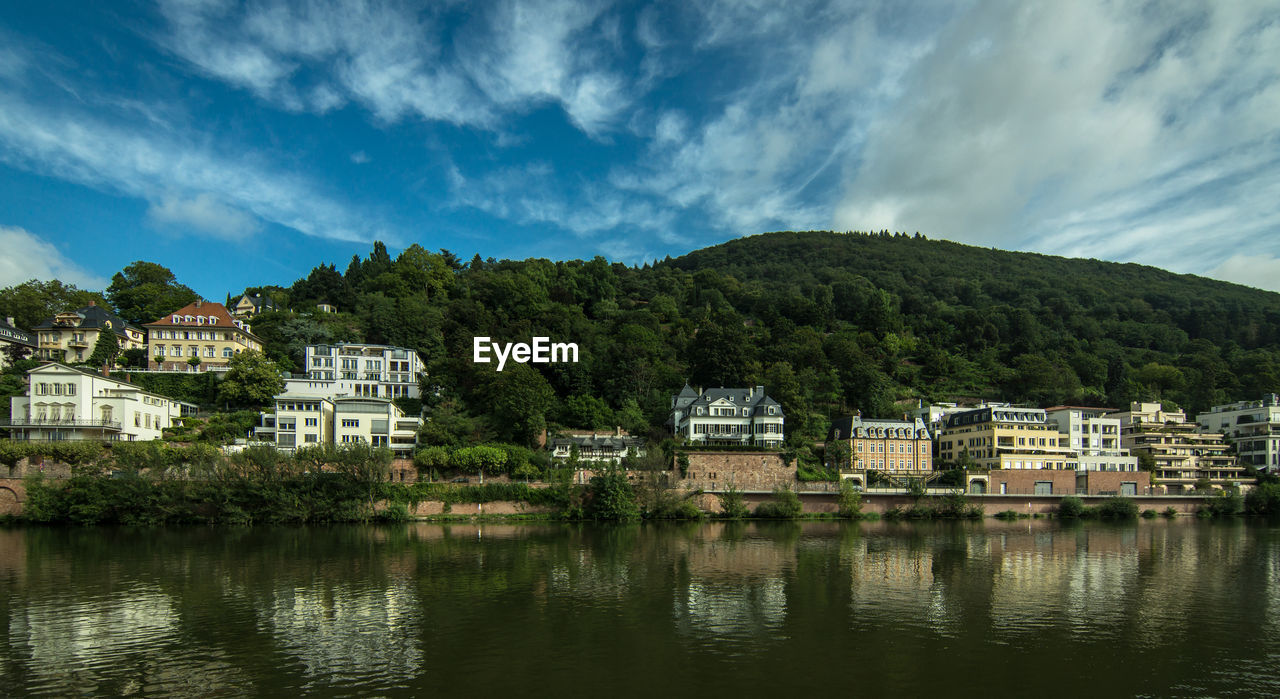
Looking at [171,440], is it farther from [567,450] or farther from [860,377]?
[860,377]

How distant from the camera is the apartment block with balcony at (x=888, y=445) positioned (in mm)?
66812

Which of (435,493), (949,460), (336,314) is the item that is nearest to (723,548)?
(435,493)

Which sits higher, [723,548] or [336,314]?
[336,314]

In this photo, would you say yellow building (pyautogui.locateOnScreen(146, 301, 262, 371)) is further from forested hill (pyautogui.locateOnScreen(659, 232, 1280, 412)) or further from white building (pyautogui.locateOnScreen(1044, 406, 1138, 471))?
white building (pyautogui.locateOnScreen(1044, 406, 1138, 471))

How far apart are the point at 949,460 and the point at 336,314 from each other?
73762mm

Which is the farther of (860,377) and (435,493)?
(860,377)

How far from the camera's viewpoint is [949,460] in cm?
7419

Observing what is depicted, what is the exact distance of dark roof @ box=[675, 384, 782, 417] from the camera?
2704 inches

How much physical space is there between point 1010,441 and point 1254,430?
31282mm

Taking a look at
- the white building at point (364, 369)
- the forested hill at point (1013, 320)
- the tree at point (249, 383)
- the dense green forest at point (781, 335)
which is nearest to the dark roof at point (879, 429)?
the dense green forest at point (781, 335)

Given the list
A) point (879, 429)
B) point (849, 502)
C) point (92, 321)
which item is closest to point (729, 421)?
point (879, 429)

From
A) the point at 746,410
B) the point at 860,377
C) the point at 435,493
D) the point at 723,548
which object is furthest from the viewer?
the point at 860,377

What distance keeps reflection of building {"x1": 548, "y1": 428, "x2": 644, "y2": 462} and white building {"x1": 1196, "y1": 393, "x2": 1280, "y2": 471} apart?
65.8 meters

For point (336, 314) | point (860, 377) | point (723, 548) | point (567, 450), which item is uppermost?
point (336, 314)
